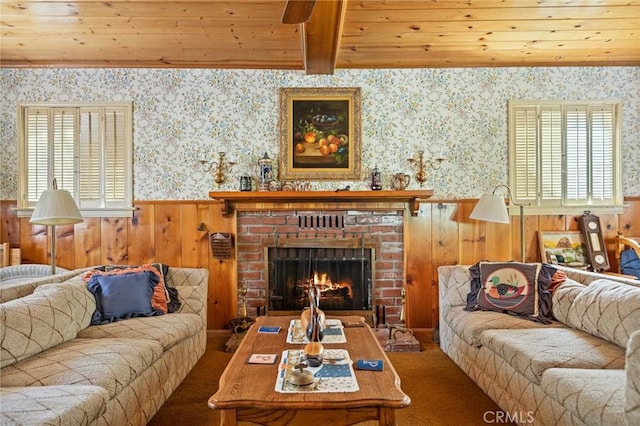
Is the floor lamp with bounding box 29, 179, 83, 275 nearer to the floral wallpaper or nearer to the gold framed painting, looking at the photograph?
the floral wallpaper

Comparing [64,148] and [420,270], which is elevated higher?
[64,148]

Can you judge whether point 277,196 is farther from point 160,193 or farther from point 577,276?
point 577,276

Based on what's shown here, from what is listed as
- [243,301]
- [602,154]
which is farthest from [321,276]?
[602,154]

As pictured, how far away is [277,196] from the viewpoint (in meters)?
3.74

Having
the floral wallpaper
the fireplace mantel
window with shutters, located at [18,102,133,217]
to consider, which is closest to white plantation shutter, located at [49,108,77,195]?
window with shutters, located at [18,102,133,217]

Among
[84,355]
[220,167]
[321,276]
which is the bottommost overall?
[84,355]

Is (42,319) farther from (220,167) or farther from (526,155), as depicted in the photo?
(526,155)

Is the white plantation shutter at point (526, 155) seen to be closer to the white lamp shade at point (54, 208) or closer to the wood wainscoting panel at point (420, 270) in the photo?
the wood wainscoting panel at point (420, 270)

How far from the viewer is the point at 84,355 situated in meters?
2.13

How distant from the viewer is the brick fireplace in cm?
398

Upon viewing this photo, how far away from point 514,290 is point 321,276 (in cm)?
172

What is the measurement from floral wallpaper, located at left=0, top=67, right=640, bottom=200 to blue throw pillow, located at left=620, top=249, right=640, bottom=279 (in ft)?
1.99

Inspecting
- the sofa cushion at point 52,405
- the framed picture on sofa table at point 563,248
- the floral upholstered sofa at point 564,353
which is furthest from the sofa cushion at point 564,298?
the sofa cushion at point 52,405
